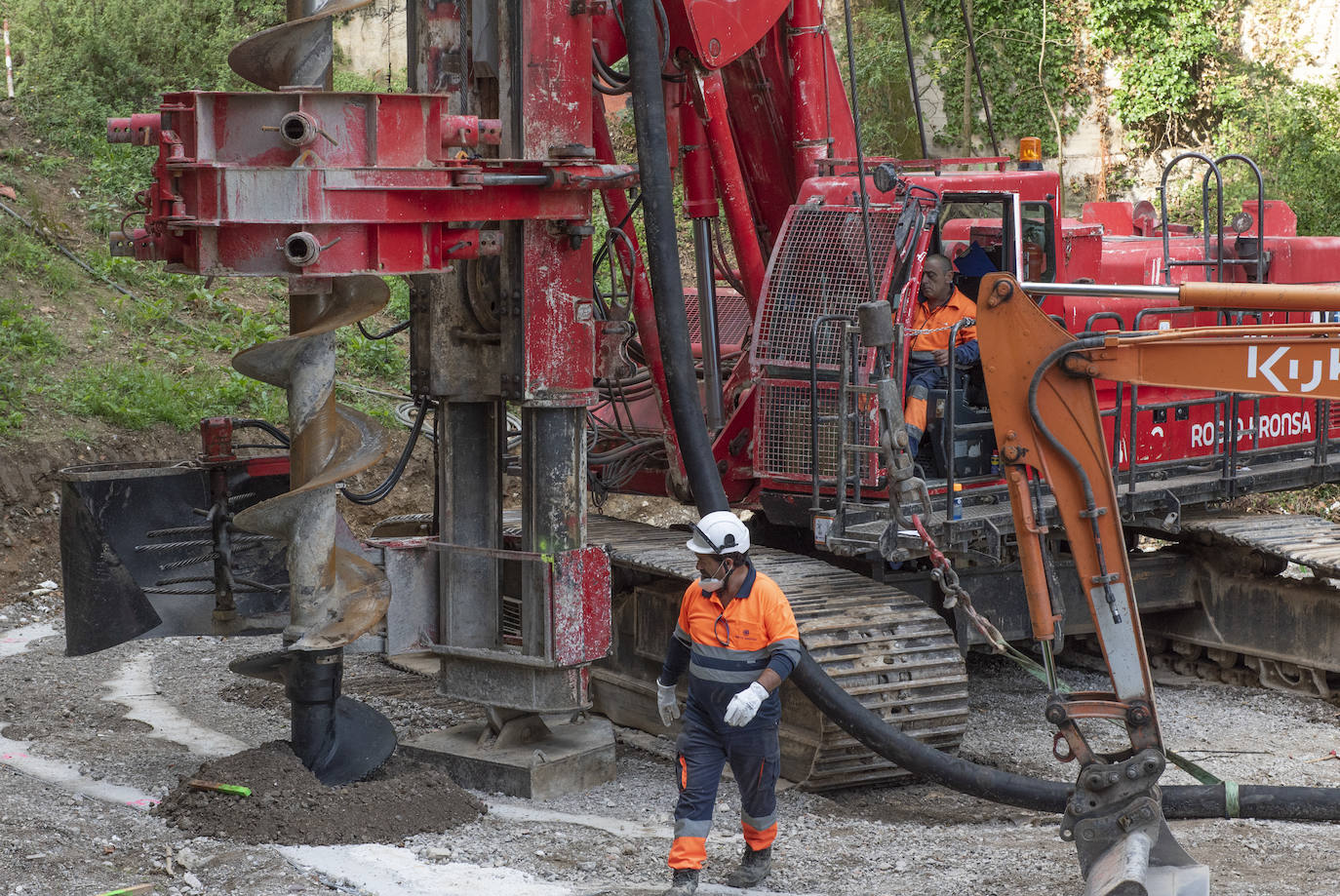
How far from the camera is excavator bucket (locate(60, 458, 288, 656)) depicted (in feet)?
25.5

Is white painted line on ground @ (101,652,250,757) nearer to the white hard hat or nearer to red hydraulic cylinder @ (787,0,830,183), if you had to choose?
the white hard hat

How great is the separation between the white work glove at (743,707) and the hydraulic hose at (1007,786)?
0.88m

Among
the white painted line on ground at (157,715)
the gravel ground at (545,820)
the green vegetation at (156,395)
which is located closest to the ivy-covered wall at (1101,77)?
the green vegetation at (156,395)

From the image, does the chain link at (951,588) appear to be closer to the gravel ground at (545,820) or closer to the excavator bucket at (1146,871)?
the gravel ground at (545,820)

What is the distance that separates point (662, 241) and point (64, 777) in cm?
370

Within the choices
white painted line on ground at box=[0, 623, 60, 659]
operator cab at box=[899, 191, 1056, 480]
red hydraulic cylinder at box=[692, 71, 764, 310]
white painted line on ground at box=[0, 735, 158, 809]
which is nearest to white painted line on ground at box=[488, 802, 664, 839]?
white painted line on ground at box=[0, 735, 158, 809]

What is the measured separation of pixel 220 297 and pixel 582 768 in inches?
371

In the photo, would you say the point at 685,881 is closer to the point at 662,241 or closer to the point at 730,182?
the point at 662,241

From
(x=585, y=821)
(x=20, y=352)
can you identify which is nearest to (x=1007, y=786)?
(x=585, y=821)

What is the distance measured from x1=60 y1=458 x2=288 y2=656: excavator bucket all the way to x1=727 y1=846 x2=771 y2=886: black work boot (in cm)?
288

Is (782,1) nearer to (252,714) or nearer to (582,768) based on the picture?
(582,768)

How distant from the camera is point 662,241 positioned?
6.93 m

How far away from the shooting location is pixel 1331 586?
9164mm

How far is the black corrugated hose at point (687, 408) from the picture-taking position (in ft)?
22.1
